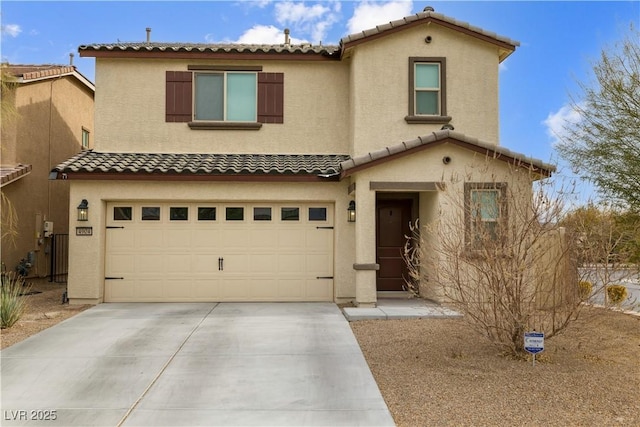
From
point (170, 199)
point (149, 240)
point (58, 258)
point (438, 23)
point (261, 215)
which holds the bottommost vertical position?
point (58, 258)

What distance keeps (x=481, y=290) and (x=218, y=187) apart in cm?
689

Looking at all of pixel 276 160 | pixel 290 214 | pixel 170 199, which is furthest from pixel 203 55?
pixel 290 214

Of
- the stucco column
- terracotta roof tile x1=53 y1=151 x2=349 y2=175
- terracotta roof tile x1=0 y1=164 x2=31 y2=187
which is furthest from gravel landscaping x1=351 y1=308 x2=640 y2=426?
terracotta roof tile x1=0 y1=164 x2=31 y2=187

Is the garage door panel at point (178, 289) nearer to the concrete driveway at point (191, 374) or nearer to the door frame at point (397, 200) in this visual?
the concrete driveway at point (191, 374)

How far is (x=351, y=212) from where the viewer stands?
39.0 ft

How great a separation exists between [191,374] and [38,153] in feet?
39.8

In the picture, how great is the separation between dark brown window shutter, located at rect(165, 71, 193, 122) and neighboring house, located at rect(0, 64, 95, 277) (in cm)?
417

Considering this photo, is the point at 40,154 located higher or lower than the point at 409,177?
higher

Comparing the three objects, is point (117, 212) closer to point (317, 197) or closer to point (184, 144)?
point (184, 144)

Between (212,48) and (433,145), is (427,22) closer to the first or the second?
(433,145)

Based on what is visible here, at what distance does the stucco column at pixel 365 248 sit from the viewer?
11.0m

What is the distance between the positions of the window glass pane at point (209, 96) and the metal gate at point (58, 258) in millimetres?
7230

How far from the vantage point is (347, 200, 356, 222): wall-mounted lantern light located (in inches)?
465

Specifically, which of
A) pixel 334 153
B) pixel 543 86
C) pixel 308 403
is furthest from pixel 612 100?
pixel 308 403
